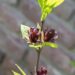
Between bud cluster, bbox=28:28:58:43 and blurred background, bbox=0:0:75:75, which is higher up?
bud cluster, bbox=28:28:58:43

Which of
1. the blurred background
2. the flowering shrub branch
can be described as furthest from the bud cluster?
the blurred background

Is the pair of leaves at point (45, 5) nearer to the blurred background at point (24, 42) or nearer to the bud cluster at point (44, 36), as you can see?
the bud cluster at point (44, 36)

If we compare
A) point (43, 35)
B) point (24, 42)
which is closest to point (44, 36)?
point (43, 35)

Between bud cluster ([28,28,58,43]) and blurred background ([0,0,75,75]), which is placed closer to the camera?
bud cluster ([28,28,58,43])

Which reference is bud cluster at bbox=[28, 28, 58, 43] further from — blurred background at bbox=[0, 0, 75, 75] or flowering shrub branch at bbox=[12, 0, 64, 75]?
blurred background at bbox=[0, 0, 75, 75]

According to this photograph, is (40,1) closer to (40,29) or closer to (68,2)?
(40,29)

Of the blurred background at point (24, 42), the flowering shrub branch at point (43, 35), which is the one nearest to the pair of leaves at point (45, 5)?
the flowering shrub branch at point (43, 35)

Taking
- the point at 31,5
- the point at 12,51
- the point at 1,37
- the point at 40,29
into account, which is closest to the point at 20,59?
the point at 12,51

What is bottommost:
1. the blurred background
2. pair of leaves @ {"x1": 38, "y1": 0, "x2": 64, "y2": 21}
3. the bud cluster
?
the blurred background
